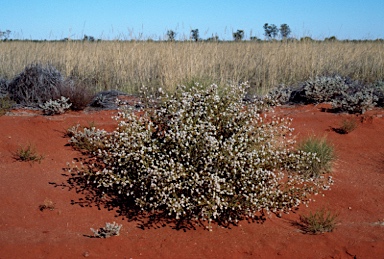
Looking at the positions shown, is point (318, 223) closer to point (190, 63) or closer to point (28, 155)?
point (28, 155)

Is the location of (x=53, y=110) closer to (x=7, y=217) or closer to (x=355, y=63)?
(x=7, y=217)

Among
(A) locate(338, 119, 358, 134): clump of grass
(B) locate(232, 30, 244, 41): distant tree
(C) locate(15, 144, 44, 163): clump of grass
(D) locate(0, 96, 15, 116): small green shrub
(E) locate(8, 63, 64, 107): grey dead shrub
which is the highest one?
(B) locate(232, 30, 244, 41): distant tree

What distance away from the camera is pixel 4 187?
16.1 ft

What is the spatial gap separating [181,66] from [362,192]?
4.77m

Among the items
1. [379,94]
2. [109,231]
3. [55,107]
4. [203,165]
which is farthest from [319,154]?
[55,107]

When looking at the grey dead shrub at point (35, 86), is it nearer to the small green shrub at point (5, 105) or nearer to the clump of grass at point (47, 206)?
the small green shrub at point (5, 105)

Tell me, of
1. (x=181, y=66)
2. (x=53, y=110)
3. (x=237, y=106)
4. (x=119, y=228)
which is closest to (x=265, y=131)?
(x=237, y=106)

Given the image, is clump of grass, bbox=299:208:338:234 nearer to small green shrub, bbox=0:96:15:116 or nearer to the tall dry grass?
the tall dry grass

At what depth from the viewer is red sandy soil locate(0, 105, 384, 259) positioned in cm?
395

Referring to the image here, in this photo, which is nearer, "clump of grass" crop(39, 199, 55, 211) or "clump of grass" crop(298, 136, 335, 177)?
"clump of grass" crop(39, 199, 55, 211)

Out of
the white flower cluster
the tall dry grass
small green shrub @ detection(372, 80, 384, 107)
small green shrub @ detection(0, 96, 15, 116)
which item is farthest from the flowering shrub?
small green shrub @ detection(372, 80, 384, 107)

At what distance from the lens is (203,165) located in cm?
444

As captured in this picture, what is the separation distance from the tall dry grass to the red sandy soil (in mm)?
3443

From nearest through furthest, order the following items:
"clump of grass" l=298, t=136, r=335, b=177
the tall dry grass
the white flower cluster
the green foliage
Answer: "clump of grass" l=298, t=136, r=335, b=177
the white flower cluster
the green foliage
the tall dry grass
